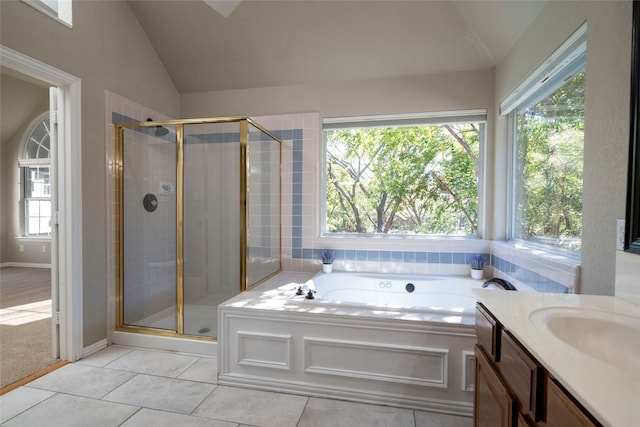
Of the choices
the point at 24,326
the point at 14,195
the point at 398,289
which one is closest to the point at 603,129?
the point at 398,289

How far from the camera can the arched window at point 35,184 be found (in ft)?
17.7

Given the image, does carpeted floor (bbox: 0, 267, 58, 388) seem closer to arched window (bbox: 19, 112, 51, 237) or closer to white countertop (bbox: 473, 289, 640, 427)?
arched window (bbox: 19, 112, 51, 237)

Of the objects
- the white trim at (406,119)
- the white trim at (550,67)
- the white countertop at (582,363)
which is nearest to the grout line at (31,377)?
the white countertop at (582,363)

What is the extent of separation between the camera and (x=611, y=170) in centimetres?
131

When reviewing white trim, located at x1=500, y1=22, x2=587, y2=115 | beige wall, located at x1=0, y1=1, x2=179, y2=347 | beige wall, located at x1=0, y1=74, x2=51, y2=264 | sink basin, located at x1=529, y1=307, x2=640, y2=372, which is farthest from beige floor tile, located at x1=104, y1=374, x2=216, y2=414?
beige wall, located at x1=0, y1=74, x2=51, y2=264

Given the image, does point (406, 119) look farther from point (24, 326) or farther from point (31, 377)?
point (24, 326)

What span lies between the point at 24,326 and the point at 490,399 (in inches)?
150

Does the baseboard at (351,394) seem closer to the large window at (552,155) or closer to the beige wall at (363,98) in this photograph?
the large window at (552,155)

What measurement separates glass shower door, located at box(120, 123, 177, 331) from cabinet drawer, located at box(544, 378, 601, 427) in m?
2.61

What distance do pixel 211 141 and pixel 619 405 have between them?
274 centimetres

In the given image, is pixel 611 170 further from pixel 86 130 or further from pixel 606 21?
pixel 86 130

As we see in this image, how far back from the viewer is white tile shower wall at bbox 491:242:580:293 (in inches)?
63.6

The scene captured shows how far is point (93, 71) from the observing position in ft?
7.72

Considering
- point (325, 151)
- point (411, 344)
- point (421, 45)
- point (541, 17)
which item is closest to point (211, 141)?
point (325, 151)
